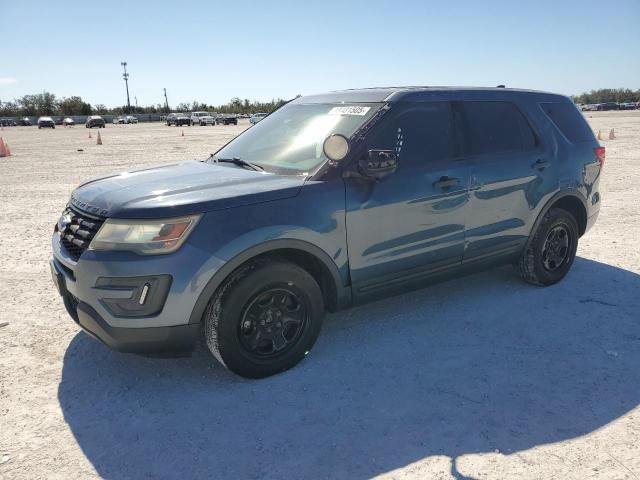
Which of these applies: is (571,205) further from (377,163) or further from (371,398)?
(371,398)

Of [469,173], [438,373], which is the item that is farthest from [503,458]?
[469,173]

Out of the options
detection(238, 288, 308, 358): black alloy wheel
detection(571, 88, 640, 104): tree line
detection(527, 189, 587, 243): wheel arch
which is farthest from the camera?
detection(571, 88, 640, 104): tree line

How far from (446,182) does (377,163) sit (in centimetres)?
76

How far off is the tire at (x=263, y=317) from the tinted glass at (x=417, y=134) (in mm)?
1111

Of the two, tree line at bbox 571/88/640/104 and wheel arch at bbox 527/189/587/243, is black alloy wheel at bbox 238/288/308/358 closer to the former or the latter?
wheel arch at bbox 527/189/587/243

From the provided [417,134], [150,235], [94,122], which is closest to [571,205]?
[417,134]

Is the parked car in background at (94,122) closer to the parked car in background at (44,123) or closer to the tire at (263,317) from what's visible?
the parked car in background at (44,123)

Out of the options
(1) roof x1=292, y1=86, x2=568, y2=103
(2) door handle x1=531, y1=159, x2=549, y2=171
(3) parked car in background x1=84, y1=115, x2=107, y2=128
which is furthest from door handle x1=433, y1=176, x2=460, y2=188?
(3) parked car in background x1=84, y1=115, x2=107, y2=128

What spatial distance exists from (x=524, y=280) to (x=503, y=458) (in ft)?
8.64

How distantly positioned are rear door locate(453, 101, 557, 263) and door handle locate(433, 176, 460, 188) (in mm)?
186

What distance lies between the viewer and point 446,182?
149 inches

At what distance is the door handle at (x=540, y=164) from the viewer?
173 inches

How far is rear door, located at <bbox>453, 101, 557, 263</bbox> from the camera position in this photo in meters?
4.03

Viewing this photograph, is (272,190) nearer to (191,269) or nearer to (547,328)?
(191,269)
